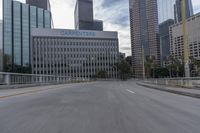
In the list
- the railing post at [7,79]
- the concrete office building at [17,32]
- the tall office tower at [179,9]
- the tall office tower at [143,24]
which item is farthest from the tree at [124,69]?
the railing post at [7,79]

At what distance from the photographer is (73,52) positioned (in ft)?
526

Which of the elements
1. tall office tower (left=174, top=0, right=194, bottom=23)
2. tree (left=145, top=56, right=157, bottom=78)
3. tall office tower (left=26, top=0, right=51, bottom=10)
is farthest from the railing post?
tall office tower (left=26, top=0, right=51, bottom=10)

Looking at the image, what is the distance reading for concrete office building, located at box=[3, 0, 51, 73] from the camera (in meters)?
134

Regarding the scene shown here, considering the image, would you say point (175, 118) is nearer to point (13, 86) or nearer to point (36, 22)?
point (13, 86)

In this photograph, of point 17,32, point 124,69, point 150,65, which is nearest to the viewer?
point 150,65

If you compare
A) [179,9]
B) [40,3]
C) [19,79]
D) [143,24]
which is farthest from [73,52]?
[179,9]

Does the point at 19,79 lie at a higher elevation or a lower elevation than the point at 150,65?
lower

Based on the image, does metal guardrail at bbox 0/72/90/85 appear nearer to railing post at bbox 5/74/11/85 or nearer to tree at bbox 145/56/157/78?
railing post at bbox 5/74/11/85

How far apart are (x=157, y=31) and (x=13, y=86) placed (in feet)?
156

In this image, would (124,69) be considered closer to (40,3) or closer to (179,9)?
(40,3)

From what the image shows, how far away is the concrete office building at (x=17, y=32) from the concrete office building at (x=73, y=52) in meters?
5.03

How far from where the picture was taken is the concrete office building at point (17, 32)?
134125 mm

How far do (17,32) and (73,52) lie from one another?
122ft

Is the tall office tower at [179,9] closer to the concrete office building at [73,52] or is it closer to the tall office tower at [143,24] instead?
the tall office tower at [143,24]
